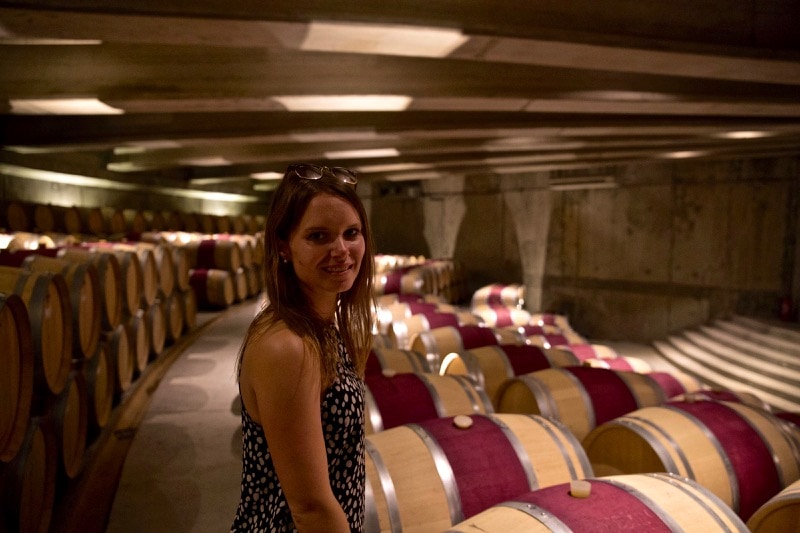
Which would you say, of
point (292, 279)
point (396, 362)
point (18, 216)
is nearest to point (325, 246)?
point (292, 279)

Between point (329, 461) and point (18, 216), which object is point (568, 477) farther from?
point (18, 216)

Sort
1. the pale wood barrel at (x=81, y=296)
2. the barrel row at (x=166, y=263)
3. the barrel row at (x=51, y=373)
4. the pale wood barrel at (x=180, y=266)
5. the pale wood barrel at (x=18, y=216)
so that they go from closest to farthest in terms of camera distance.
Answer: the barrel row at (x=51, y=373), the pale wood barrel at (x=81, y=296), the barrel row at (x=166, y=263), the pale wood barrel at (x=180, y=266), the pale wood barrel at (x=18, y=216)

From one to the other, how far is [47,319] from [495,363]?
9.80ft

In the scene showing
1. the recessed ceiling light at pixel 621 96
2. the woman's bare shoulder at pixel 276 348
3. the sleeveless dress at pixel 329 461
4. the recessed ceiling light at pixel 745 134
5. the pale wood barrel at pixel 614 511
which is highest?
the recessed ceiling light at pixel 745 134

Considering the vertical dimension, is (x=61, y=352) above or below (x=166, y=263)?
below

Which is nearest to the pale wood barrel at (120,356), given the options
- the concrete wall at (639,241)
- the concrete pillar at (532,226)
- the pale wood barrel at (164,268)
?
the pale wood barrel at (164,268)

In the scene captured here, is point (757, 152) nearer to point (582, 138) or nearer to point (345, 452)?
point (582, 138)

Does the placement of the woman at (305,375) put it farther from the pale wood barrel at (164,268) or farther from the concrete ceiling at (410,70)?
the pale wood barrel at (164,268)

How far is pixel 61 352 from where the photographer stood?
10.1ft

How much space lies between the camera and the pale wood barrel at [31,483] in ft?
8.13

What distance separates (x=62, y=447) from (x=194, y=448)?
0.93 m

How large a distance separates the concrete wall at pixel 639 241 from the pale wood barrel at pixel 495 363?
7.73m

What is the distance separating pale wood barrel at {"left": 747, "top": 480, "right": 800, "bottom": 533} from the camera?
6.12 ft

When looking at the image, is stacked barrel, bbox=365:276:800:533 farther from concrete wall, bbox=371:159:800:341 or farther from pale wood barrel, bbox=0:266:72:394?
concrete wall, bbox=371:159:800:341
